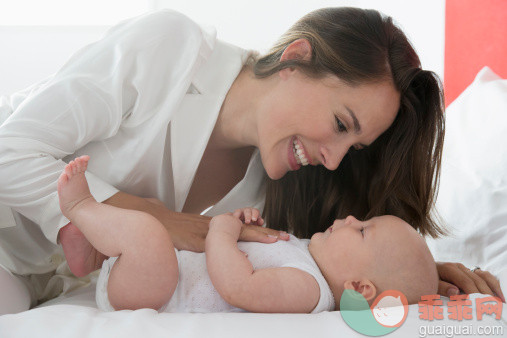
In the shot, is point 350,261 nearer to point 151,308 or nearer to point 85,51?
point 151,308

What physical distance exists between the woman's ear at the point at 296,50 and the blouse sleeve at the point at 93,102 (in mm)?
214

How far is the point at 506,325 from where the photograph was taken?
878 mm

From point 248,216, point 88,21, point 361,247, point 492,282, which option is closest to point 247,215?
point 248,216

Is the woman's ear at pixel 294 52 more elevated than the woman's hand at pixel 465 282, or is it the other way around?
the woman's ear at pixel 294 52

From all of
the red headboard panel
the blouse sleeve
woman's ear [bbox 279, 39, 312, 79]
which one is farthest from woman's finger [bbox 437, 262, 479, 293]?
the red headboard panel

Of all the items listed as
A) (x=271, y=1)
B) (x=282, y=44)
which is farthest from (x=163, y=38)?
(x=271, y=1)

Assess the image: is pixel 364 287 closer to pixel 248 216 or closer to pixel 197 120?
pixel 248 216

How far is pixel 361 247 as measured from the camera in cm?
109

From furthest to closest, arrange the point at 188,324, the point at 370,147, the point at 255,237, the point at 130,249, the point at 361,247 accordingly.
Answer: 1. the point at 370,147
2. the point at 255,237
3. the point at 361,247
4. the point at 130,249
5. the point at 188,324

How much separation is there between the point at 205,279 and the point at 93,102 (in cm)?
48

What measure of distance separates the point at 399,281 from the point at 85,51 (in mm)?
864

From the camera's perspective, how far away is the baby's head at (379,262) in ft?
3.45

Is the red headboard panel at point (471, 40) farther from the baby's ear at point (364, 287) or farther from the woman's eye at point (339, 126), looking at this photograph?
the baby's ear at point (364, 287)

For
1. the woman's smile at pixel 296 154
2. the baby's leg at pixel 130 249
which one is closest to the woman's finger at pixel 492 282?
the woman's smile at pixel 296 154
